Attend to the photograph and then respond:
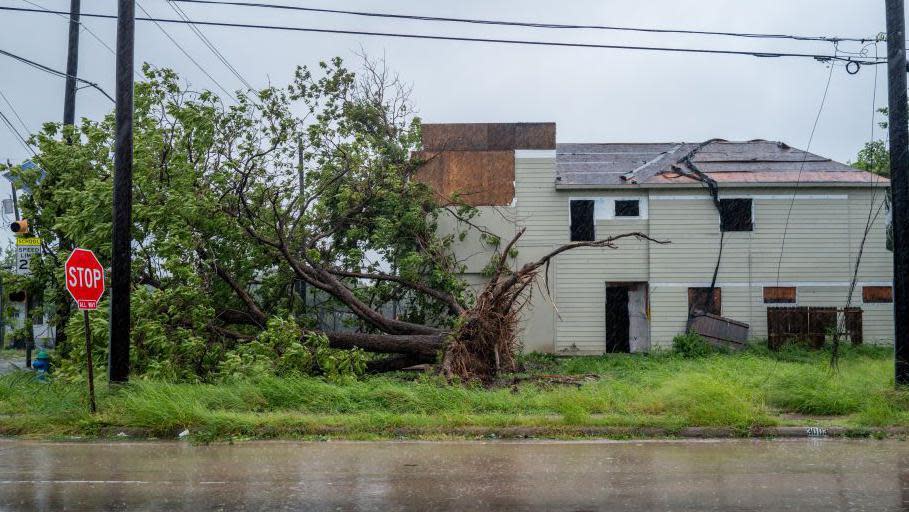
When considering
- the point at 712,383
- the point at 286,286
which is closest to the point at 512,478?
the point at 712,383

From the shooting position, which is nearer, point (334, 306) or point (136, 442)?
point (136, 442)

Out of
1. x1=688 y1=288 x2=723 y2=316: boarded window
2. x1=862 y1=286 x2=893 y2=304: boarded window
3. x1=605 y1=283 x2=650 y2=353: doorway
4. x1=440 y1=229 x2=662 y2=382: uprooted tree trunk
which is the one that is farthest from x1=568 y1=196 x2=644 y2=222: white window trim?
x1=440 y1=229 x2=662 y2=382: uprooted tree trunk

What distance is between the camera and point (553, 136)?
21328 mm

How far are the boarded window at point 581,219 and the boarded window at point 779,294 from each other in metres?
5.09

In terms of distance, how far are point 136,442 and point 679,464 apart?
676cm

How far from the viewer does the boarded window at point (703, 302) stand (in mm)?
21422

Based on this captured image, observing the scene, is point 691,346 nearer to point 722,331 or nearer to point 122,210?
point 722,331

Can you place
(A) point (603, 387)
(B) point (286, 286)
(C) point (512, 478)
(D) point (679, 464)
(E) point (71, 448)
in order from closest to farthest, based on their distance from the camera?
(C) point (512, 478) → (D) point (679, 464) → (E) point (71, 448) → (A) point (603, 387) → (B) point (286, 286)

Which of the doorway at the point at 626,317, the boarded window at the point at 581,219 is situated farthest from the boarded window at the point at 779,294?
the boarded window at the point at 581,219

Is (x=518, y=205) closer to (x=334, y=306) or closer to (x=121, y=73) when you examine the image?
(x=334, y=306)

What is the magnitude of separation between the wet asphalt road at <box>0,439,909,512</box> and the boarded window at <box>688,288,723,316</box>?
11.9 m

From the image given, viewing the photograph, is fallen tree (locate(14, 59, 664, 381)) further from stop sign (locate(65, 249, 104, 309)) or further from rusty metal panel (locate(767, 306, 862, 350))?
rusty metal panel (locate(767, 306, 862, 350))

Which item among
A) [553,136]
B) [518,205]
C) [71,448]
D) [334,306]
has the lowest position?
[71,448]

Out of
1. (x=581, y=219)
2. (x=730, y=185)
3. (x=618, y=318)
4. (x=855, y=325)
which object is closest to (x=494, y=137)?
(x=581, y=219)
